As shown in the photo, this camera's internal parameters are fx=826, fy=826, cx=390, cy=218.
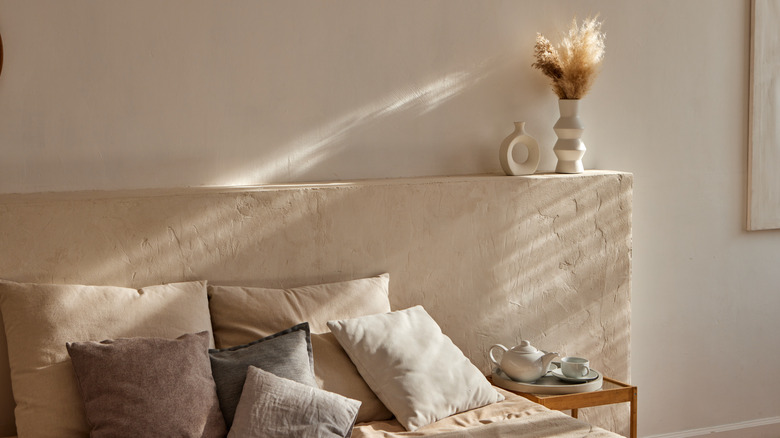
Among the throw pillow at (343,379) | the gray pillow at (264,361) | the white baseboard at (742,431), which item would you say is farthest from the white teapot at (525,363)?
the white baseboard at (742,431)

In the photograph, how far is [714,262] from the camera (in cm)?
435

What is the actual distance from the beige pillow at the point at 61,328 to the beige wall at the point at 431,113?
1.73 ft

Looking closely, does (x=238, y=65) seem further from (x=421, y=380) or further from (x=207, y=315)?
(x=421, y=380)

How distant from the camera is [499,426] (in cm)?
287

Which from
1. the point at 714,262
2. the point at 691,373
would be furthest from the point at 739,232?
the point at 691,373

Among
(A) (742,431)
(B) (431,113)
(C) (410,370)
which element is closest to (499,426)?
(C) (410,370)

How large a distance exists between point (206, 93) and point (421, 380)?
4.63 ft

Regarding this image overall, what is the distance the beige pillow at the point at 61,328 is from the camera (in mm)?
2631

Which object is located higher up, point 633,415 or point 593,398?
point 593,398

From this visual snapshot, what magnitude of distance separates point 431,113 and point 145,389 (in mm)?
1796

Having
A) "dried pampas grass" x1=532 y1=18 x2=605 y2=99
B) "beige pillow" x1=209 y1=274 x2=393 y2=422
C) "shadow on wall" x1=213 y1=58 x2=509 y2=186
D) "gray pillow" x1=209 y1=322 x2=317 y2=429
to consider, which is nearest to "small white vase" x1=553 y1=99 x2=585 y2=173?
"dried pampas grass" x1=532 y1=18 x2=605 y2=99

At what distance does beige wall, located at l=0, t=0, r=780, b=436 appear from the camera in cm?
312

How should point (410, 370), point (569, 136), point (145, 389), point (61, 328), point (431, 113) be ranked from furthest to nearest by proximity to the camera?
point (569, 136)
point (431, 113)
point (410, 370)
point (61, 328)
point (145, 389)

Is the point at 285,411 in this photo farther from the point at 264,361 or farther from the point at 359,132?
the point at 359,132
